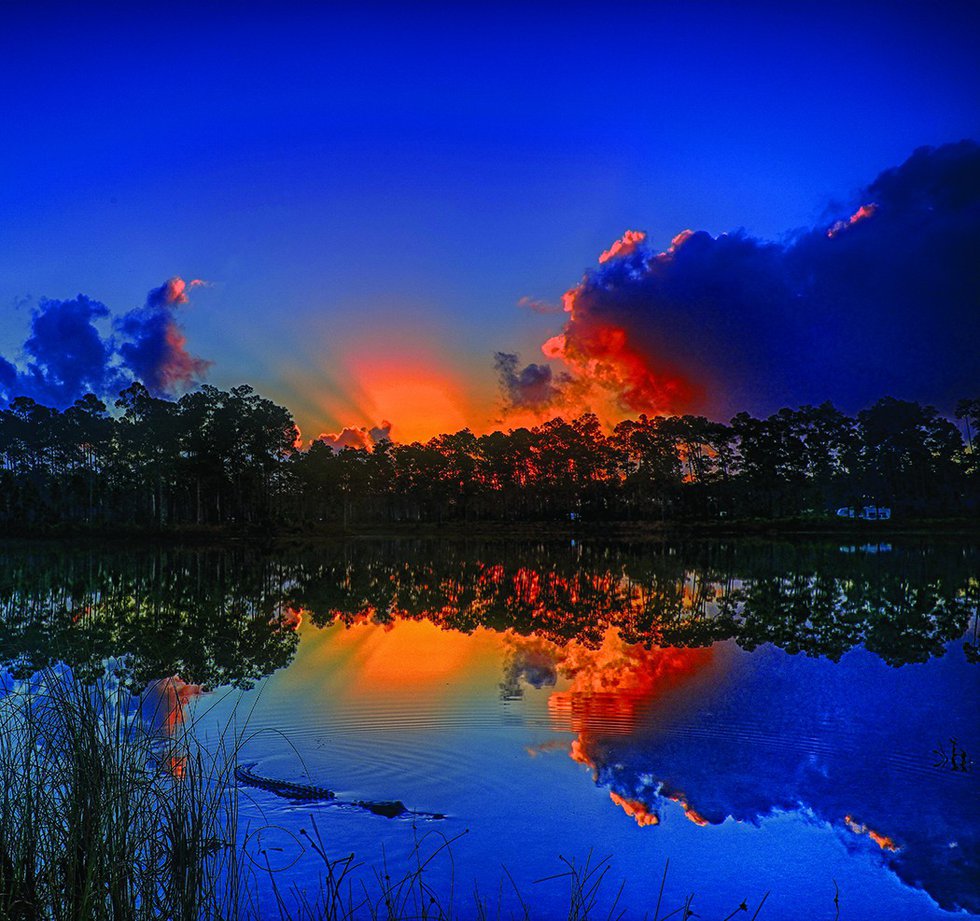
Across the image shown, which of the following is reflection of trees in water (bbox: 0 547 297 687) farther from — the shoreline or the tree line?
the tree line

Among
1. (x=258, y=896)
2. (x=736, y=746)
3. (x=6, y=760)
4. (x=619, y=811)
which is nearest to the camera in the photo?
(x=6, y=760)

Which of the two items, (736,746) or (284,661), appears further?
(284,661)

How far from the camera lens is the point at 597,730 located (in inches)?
366

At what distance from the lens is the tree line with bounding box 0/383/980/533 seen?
73.2 meters

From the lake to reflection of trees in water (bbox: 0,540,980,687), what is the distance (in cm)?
15

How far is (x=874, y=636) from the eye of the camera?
16.2 m

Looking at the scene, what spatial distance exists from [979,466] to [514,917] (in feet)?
326

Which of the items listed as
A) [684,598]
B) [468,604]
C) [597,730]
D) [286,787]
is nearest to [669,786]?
[597,730]

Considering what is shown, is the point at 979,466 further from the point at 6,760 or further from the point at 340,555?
the point at 6,760

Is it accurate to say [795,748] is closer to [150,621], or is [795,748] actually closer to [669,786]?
[669,786]

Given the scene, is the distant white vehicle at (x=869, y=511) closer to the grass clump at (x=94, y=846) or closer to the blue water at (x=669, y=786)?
the blue water at (x=669, y=786)

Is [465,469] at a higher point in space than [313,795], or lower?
higher

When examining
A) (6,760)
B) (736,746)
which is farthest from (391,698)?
(6,760)

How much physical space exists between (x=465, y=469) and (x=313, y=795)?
9154 cm
